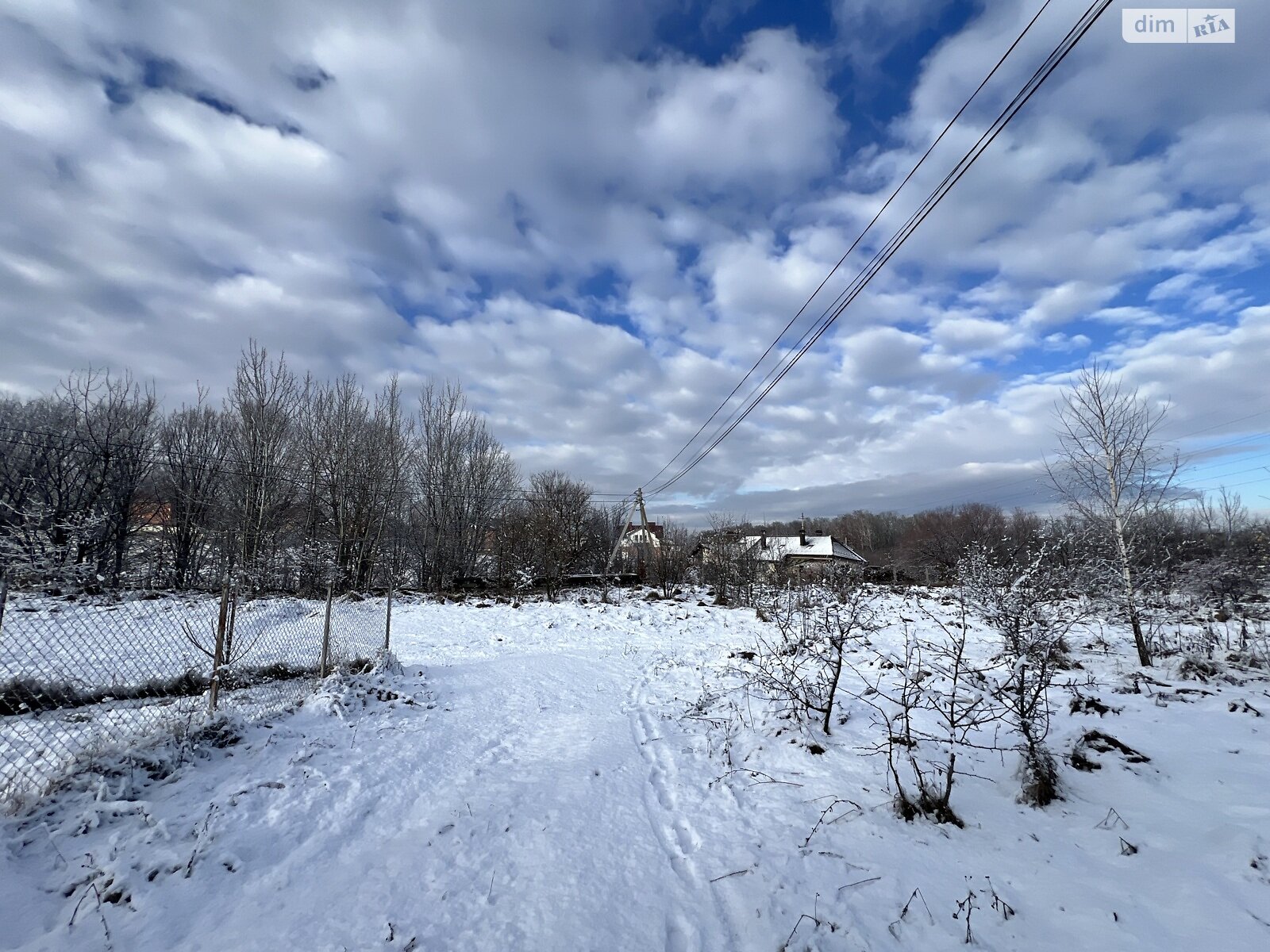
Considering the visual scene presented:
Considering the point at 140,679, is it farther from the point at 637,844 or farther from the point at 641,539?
the point at 641,539

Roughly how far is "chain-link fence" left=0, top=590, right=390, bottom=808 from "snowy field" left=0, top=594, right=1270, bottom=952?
18.6 inches

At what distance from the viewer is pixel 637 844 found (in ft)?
11.5

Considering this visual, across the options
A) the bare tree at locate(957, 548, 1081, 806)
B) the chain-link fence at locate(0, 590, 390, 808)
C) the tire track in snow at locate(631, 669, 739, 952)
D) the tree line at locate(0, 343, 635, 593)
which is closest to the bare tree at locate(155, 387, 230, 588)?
the tree line at locate(0, 343, 635, 593)

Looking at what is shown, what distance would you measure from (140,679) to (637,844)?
20.9 ft

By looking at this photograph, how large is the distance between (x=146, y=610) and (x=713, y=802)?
46.9ft

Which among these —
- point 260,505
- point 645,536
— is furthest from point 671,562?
point 260,505

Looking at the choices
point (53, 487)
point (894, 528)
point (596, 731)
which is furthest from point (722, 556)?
point (894, 528)

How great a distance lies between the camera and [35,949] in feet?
7.64

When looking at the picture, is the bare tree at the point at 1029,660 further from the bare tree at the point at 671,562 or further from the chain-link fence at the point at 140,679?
the bare tree at the point at 671,562

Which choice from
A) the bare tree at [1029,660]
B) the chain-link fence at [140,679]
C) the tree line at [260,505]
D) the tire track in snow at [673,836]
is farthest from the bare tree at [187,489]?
the bare tree at [1029,660]

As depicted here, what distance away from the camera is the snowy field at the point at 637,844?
2.60 meters

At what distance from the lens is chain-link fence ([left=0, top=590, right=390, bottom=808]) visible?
395cm

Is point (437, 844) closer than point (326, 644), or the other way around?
point (437, 844)

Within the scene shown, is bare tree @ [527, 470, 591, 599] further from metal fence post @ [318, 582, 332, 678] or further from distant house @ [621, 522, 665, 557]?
metal fence post @ [318, 582, 332, 678]
